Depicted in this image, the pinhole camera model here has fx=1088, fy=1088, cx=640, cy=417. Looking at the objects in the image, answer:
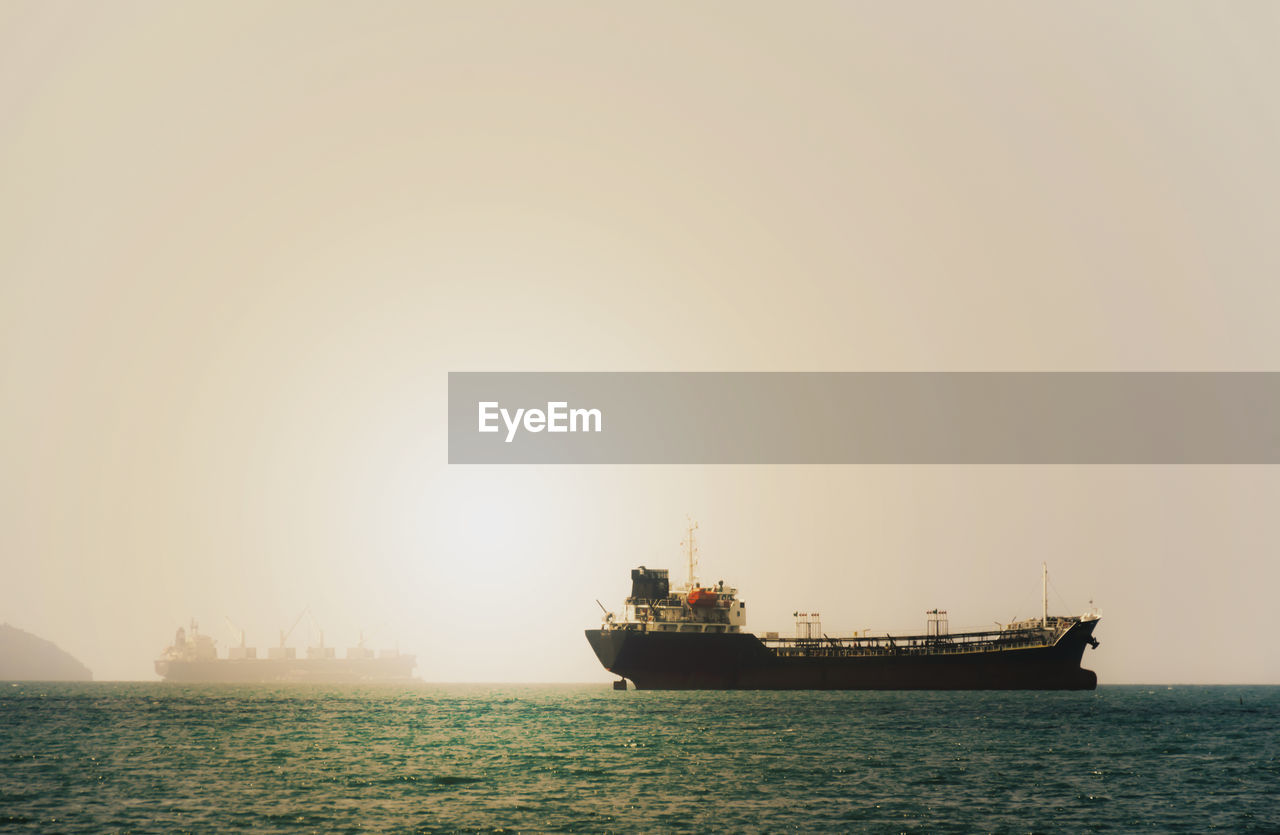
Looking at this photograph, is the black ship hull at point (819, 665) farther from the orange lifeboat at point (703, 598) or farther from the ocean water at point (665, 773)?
the ocean water at point (665, 773)

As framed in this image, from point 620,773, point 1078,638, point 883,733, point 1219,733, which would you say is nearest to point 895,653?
point 1078,638

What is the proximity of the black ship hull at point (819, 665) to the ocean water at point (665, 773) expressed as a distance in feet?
71.9

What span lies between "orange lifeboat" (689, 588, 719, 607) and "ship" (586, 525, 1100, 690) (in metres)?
0.10

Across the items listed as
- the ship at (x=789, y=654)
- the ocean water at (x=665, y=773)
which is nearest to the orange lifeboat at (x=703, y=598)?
the ship at (x=789, y=654)

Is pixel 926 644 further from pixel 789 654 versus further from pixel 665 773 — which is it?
pixel 665 773

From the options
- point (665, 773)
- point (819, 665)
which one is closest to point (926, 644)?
point (819, 665)

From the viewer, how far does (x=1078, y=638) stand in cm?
10881

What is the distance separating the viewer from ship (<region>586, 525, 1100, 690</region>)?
11012 cm

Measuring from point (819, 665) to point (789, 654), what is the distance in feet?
10.9

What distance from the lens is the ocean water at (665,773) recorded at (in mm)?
37781

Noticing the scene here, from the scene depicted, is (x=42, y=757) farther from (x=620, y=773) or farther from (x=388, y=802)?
(x=620, y=773)

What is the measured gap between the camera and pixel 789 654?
11481cm

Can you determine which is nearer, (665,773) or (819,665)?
(665,773)

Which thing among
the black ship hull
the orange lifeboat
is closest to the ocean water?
the black ship hull
